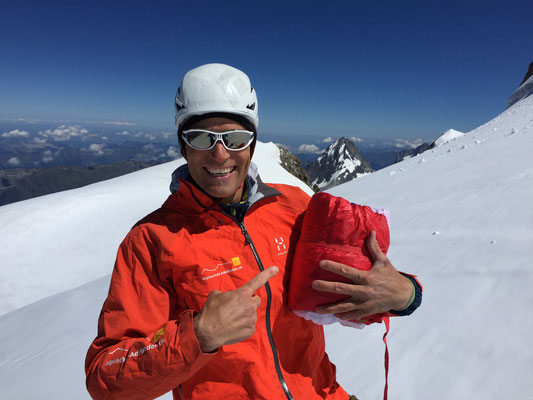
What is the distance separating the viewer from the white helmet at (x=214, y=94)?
182 cm

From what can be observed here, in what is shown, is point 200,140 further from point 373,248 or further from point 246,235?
point 373,248

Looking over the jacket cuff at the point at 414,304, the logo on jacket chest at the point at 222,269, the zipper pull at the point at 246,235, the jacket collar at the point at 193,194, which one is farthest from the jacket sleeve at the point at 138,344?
the jacket cuff at the point at 414,304

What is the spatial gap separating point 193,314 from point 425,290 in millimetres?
3453

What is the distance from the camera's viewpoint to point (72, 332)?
539 centimetres

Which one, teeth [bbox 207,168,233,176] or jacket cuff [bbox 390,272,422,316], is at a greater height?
teeth [bbox 207,168,233,176]

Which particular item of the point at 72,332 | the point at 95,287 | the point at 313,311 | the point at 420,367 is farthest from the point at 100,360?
the point at 95,287

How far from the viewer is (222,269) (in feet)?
5.58

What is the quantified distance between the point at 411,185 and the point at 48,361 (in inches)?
390

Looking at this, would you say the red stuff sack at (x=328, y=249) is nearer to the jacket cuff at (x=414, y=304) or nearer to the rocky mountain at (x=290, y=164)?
the jacket cuff at (x=414, y=304)

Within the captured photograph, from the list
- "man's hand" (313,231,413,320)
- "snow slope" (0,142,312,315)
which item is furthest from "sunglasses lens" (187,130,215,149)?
"snow slope" (0,142,312,315)

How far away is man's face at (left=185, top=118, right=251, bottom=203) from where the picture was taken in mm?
1825

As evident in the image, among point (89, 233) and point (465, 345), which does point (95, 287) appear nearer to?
point (89, 233)

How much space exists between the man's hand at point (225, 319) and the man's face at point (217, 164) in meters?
0.70

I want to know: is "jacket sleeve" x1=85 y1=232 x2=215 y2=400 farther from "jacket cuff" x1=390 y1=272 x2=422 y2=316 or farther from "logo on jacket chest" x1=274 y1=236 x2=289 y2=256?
"jacket cuff" x1=390 y1=272 x2=422 y2=316
